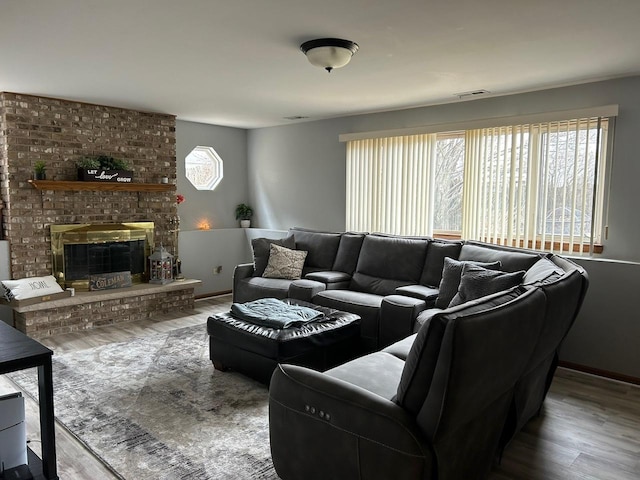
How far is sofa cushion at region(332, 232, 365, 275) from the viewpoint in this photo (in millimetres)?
5125

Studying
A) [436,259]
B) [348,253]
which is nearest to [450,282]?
[436,259]

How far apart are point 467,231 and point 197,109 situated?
127 inches

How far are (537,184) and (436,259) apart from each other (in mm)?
1108

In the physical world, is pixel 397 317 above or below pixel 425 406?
below

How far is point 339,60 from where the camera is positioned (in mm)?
2969

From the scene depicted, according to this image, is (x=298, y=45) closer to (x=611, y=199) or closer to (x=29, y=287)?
(x=611, y=199)

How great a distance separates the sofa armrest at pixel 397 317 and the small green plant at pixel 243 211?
3.47 m

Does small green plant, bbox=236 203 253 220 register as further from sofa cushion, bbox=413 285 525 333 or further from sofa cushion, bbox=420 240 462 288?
sofa cushion, bbox=413 285 525 333

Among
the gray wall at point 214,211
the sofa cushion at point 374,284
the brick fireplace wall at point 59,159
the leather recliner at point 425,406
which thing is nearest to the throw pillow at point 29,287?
the brick fireplace wall at point 59,159

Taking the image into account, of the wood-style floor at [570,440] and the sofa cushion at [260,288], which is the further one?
the sofa cushion at [260,288]

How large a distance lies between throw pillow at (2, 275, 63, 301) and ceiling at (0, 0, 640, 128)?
5.80ft

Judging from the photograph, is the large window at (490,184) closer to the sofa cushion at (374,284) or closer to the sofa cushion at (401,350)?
the sofa cushion at (374,284)

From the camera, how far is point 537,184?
13.9ft

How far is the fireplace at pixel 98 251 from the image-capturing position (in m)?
4.86
